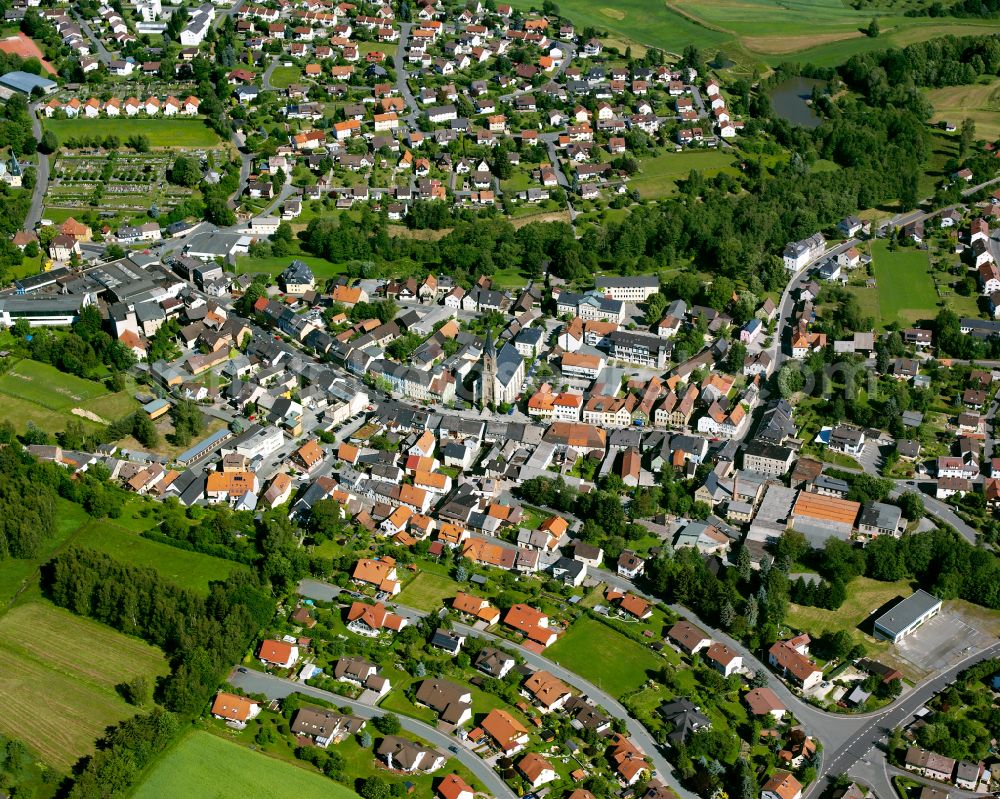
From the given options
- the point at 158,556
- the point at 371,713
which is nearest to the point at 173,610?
the point at 158,556

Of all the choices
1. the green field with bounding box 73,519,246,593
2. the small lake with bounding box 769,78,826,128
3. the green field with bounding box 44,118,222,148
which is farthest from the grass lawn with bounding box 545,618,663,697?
the small lake with bounding box 769,78,826,128

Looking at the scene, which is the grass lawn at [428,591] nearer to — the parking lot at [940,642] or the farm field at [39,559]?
the farm field at [39,559]

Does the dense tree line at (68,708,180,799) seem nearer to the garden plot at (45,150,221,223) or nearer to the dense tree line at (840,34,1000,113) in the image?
the garden plot at (45,150,221,223)

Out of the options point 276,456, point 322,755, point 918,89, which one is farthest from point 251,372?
point 918,89

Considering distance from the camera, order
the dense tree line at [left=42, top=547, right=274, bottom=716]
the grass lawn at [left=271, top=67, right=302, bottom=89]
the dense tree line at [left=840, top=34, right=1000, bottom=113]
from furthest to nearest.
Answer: the dense tree line at [left=840, top=34, right=1000, bottom=113]
the grass lawn at [left=271, top=67, right=302, bottom=89]
the dense tree line at [left=42, top=547, right=274, bottom=716]

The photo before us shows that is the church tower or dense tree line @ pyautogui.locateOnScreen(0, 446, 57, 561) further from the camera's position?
the church tower

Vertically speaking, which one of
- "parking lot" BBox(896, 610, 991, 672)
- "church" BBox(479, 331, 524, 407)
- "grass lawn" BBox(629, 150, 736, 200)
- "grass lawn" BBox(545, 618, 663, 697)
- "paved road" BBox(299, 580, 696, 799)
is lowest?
"paved road" BBox(299, 580, 696, 799)

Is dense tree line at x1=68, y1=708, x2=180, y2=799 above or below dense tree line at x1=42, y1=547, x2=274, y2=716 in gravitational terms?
below

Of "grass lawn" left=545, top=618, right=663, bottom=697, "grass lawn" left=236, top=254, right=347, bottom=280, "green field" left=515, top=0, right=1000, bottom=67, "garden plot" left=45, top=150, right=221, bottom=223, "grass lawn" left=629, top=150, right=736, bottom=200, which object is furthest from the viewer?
"green field" left=515, top=0, right=1000, bottom=67
